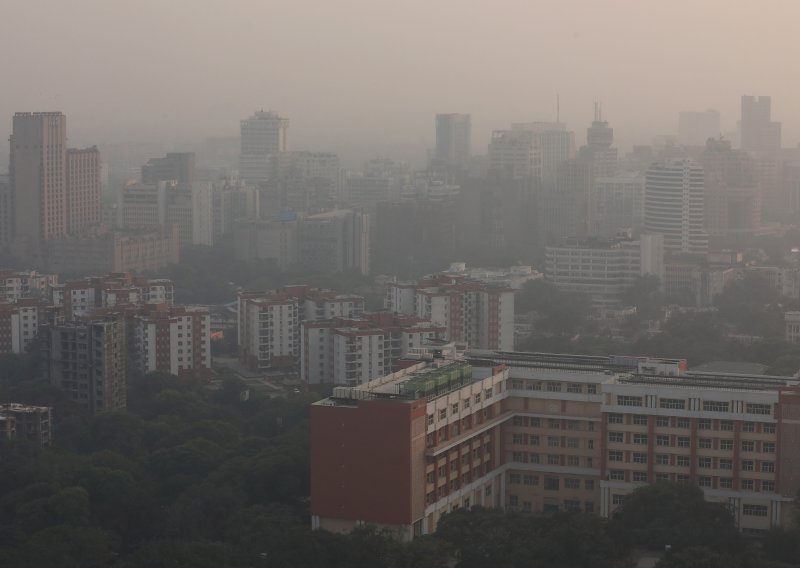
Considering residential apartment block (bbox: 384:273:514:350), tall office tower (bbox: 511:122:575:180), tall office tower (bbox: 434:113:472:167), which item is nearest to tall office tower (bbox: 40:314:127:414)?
residential apartment block (bbox: 384:273:514:350)

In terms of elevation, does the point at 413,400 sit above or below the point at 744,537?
above

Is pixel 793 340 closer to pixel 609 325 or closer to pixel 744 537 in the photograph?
pixel 609 325

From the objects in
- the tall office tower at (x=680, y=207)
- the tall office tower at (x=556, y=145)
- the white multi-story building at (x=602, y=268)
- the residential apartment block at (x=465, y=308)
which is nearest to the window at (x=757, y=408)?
the residential apartment block at (x=465, y=308)

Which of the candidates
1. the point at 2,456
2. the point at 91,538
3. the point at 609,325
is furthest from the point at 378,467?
the point at 609,325

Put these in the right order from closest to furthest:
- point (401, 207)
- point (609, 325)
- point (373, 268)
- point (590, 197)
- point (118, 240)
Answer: point (609, 325) → point (118, 240) → point (373, 268) → point (401, 207) → point (590, 197)

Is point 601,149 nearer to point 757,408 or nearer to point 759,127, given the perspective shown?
point 759,127

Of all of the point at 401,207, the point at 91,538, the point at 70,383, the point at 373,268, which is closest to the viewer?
the point at 91,538
